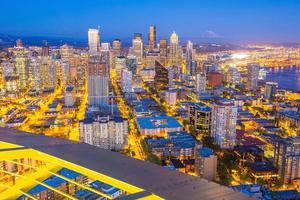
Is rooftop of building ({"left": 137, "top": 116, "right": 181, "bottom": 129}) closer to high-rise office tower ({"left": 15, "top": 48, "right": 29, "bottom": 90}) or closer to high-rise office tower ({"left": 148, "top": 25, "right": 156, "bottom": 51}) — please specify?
high-rise office tower ({"left": 15, "top": 48, "right": 29, "bottom": 90})

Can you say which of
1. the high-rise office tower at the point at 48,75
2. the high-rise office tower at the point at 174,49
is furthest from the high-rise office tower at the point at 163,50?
the high-rise office tower at the point at 48,75

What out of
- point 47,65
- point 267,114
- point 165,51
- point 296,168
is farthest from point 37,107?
point 165,51

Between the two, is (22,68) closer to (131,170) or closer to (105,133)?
(105,133)

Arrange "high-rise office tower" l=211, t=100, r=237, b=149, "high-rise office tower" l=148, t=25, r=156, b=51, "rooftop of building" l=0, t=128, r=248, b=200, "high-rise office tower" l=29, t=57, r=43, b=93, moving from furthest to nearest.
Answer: "high-rise office tower" l=148, t=25, r=156, b=51, "high-rise office tower" l=29, t=57, r=43, b=93, "high-rise office tower" l=211, t=100, r=237, b=149, "rooftop of building" l=0, t=128, r=248, b=200

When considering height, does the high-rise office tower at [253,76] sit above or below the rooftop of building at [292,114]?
above

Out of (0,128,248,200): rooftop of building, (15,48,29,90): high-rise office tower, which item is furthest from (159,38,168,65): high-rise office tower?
(0,128,248,200): rooftop of building

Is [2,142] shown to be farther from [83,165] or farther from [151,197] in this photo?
[151,197]

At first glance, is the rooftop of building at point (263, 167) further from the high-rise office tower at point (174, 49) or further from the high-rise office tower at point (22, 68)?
the high-rise office tower at point (174, 49)
